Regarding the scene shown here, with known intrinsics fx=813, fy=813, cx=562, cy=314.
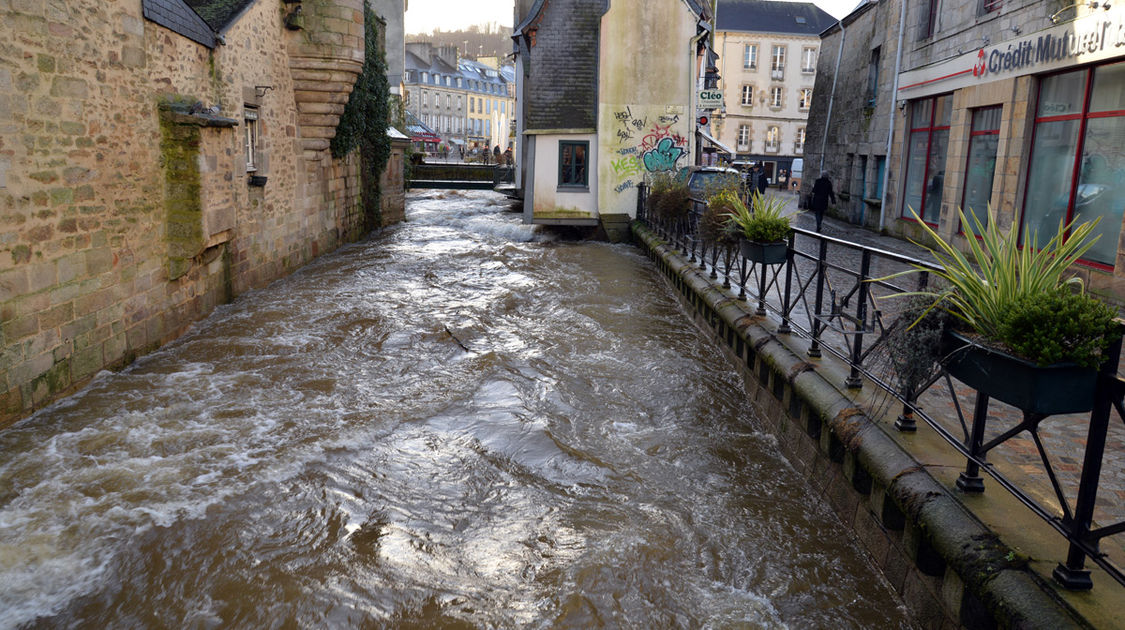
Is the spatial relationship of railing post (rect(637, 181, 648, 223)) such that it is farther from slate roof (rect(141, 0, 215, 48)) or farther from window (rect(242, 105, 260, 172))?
slate roof (rect(141, 0, 215, 48))

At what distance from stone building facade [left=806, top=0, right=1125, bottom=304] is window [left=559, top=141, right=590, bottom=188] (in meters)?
7.32

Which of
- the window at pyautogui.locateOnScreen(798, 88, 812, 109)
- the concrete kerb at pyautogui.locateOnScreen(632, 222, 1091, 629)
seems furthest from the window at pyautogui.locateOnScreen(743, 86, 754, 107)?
the concrete kerb at pyautogui.locateOnScreen(632, 222, 1091, 629)

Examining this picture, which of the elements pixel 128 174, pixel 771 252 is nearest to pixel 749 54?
pixel 771 252

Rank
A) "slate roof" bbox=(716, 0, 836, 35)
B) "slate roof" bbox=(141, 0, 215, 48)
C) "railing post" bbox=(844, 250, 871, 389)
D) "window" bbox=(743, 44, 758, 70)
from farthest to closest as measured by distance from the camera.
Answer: "slate roof" bbox=(716, 0, 836, 35) < "window" bbox=(743, 44, 758, 70) < "slate roof" bbox=(141, 0, 215, 48) < "railing post" bbox=(844, 250, 871, 389)

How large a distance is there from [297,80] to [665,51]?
9.46m

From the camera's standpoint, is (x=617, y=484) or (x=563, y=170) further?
(x=563, y=170)

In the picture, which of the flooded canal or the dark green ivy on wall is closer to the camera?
the flooded canal

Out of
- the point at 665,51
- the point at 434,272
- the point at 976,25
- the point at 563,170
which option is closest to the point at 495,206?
the point at 563,170

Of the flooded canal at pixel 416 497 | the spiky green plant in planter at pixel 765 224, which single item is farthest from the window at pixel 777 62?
the spiky green plant in planter at pixel 765 224

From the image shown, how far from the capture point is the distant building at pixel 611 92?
1956 centimetres

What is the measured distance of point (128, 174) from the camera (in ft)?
26.1

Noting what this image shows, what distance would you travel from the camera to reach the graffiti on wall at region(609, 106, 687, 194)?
19844mm

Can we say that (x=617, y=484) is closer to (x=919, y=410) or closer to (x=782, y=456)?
(x=782, y=456)

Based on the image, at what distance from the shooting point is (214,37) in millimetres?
10297
